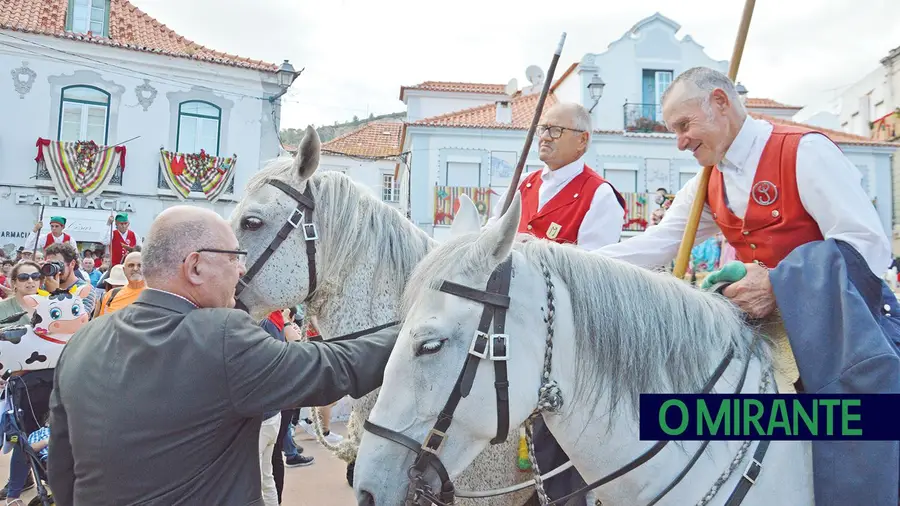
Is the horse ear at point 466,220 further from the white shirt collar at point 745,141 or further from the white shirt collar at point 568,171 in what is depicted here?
the white shirt collar at point 568,171

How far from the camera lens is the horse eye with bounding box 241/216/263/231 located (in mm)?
2473

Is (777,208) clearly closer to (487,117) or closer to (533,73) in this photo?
(487,117)

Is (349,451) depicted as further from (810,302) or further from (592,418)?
(810,302)

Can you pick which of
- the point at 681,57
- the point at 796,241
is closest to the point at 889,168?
the point at 681,57

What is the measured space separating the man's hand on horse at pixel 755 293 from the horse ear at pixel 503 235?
33.1 inches

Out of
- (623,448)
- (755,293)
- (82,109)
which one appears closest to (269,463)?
(623,448)

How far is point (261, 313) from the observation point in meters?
2.52

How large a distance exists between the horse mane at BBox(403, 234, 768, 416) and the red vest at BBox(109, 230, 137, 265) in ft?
32.4

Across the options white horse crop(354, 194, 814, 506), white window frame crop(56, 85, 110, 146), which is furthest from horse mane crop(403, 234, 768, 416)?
white window frame crop(56, 85, 110, 146)

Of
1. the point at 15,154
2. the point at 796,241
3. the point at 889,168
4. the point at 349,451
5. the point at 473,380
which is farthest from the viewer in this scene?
the point at 889,168

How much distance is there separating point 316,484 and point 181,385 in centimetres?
449

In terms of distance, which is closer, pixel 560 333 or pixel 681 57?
pixel 560 333

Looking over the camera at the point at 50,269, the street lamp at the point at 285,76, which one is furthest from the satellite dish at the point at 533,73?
the camera at the point at 50,269

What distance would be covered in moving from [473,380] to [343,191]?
1315 mm
